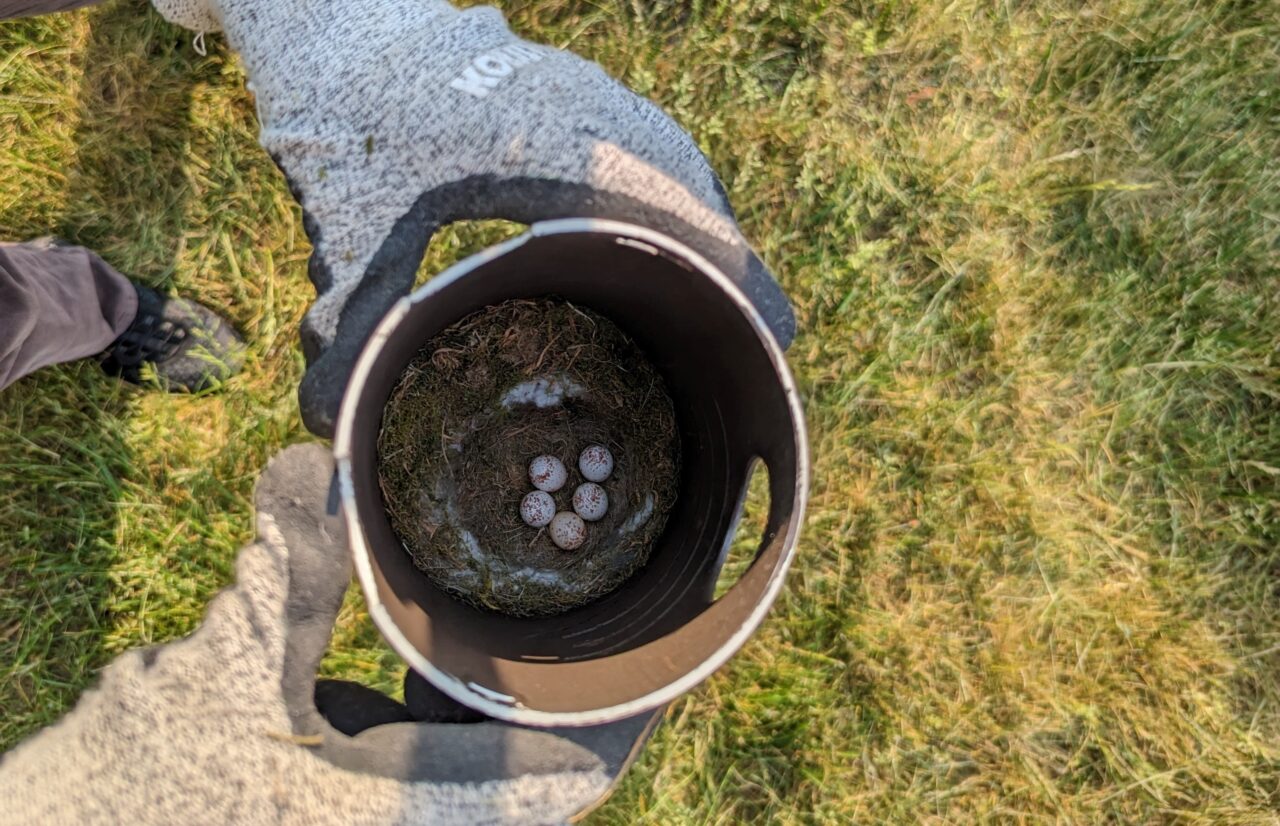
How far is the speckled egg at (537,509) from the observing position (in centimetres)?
176

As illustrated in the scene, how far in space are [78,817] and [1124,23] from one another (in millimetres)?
2672

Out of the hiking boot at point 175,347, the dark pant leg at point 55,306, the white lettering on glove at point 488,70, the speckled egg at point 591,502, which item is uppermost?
the white lettering on glove at point 488,70

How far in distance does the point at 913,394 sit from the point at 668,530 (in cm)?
71

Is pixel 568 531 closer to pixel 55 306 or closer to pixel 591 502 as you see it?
pixel 591 502

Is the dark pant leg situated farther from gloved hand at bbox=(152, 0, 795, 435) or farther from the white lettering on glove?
the white lettering on glove

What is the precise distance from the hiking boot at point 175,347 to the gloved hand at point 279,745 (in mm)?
613

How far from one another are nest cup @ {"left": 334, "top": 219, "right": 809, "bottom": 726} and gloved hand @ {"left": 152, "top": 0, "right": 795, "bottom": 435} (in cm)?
9

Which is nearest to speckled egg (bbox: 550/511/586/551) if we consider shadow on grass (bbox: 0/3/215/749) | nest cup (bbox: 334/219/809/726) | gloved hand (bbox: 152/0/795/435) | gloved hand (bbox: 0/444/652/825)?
A: nest cup (bbox: 334/219/809/726)

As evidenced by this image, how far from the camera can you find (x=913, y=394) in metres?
1.92

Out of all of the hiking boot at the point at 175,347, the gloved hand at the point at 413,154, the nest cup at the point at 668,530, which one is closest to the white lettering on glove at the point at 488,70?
the gloved hand at the point at 413,154

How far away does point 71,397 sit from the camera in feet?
6.19

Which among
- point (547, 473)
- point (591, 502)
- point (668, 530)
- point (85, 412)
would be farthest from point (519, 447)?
point (85, 412)

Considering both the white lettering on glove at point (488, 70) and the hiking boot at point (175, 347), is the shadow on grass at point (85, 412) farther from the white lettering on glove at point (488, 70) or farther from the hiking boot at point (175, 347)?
the white lettering on glove at point (488, 70)

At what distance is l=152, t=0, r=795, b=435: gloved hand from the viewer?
1.25 meters
